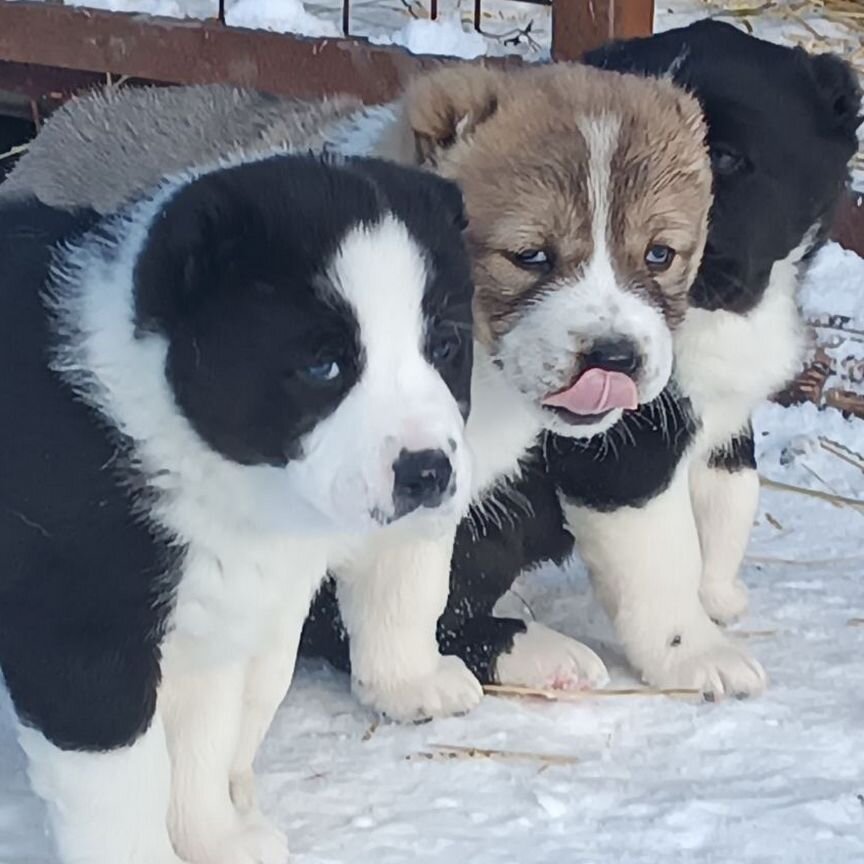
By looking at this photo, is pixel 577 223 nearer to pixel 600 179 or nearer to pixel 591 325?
pixel 600 179

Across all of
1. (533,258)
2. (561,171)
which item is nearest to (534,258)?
(533,258)

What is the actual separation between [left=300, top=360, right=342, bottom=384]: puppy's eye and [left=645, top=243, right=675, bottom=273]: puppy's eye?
821 millimetres

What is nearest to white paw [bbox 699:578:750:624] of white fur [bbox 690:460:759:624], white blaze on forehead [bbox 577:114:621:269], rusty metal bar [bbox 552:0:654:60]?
white fur [bbox 690:460:759:624]

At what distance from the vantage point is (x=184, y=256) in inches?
98.3

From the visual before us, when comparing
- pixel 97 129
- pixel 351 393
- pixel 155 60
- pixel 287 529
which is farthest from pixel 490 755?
pixel 155 60

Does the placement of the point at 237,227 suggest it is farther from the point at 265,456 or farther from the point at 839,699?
the point at 839,699

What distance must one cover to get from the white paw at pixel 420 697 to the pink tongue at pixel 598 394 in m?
0.77

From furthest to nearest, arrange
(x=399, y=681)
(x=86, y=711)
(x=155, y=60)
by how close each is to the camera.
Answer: (x=155, y=60) < (x=399, y=681) < (x=86, y=711)

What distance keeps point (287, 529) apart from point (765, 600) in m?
1.63

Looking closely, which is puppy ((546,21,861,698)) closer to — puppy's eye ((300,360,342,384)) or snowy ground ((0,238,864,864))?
snowy ground ((0,238,864,864))

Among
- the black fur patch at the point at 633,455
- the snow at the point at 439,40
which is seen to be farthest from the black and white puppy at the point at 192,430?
the snow at the point at 439,40

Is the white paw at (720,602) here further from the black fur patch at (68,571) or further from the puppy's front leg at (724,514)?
the black fur patch at (68,571)

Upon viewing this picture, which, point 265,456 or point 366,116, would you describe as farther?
point 366,116

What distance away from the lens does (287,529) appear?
274 cm
